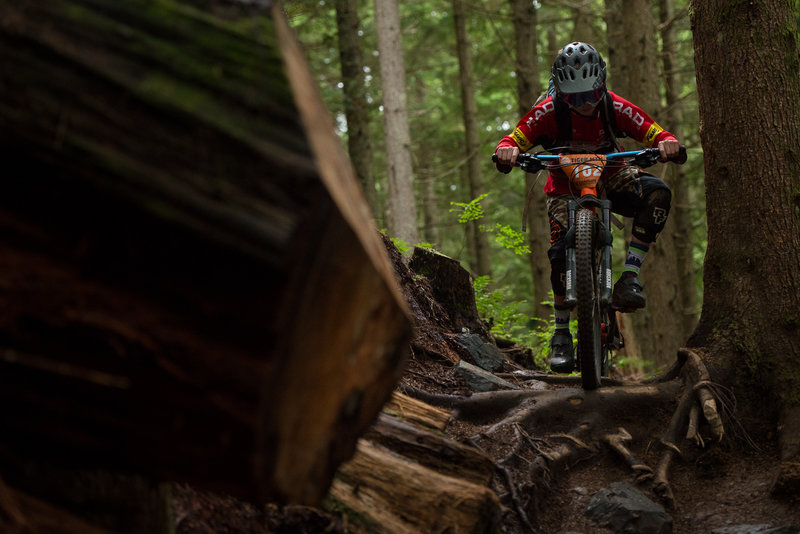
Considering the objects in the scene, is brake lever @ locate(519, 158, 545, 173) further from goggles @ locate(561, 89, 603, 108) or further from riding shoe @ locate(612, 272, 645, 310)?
riding shoe @ locate(612, 272, 645, 310)

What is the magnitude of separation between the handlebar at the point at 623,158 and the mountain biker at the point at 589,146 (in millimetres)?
101

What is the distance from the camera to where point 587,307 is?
4988mm

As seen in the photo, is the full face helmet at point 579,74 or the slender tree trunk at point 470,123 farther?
the slender tree trunk at point 470,123

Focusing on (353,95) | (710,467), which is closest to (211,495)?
(710,467)

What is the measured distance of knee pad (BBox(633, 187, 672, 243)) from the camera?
5.54 meters

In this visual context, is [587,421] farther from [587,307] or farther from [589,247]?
[589,247]

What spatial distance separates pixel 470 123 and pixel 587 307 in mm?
12504

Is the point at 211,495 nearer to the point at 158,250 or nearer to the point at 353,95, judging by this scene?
the point at 158,250

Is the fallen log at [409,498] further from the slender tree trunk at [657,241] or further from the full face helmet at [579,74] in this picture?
the slender tree trunk at [657,241]

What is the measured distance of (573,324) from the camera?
32.7 ft

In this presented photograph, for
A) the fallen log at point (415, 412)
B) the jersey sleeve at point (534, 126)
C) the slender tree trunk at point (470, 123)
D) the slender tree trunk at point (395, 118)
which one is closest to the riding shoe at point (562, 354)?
the jersey sleeve at point (534, 126)

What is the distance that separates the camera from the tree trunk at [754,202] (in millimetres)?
4801

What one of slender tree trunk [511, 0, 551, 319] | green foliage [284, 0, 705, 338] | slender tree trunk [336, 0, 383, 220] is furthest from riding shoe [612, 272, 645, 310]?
green foliage [284, 0, 705, 338]

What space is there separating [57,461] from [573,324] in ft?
28.2
